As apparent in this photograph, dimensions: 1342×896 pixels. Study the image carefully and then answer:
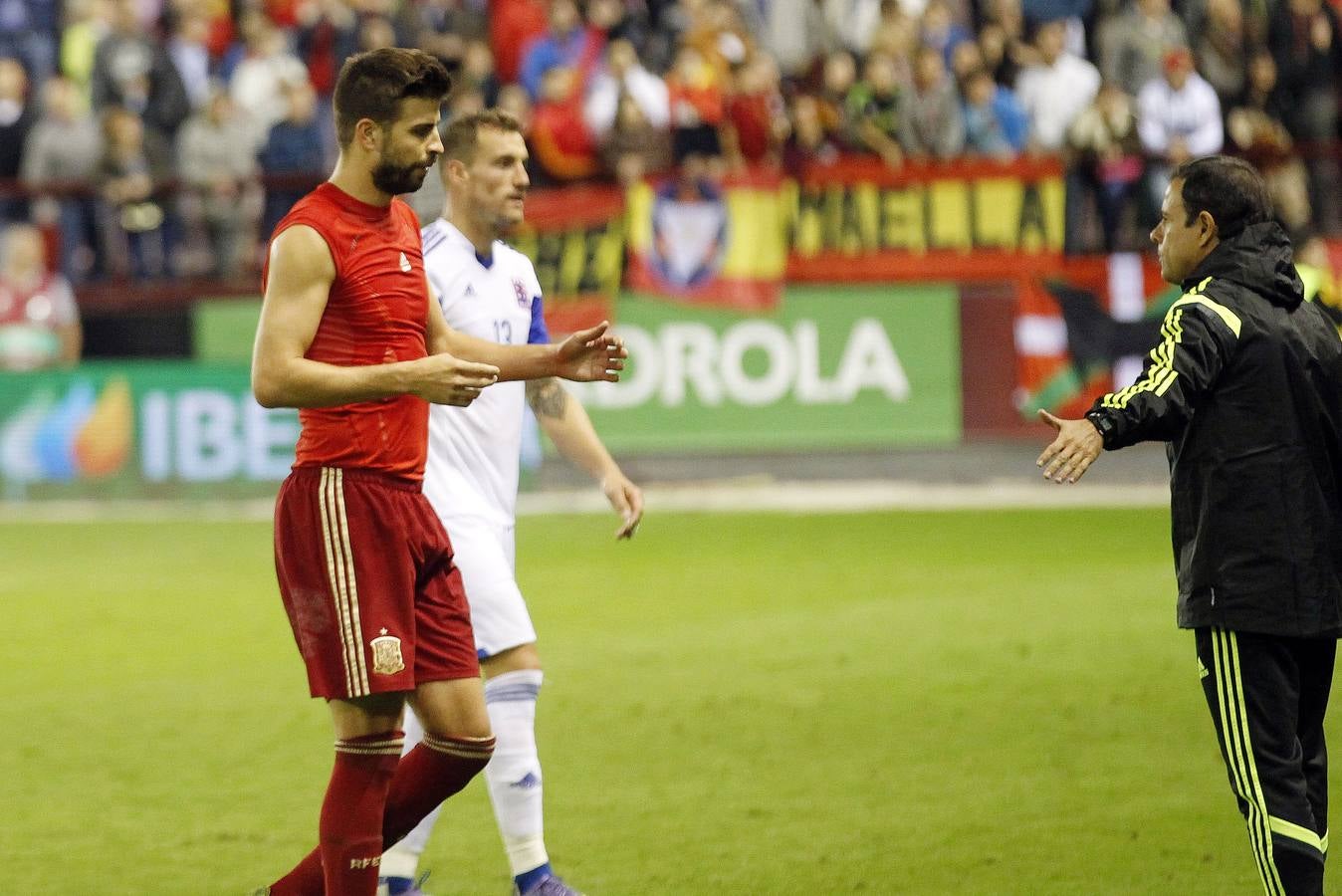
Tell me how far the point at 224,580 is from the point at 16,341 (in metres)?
5.23

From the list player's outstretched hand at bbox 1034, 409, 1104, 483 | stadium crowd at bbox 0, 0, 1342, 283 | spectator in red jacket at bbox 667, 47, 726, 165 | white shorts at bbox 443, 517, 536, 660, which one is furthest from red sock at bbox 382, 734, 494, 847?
spectator in red jacket at bbox 667, 47, 726, 165

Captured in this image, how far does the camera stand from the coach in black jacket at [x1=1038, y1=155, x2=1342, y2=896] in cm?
512

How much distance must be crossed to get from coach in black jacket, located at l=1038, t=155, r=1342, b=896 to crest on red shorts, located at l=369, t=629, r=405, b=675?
178 cm

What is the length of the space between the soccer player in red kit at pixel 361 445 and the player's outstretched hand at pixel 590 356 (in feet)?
0.35

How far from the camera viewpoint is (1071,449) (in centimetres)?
484

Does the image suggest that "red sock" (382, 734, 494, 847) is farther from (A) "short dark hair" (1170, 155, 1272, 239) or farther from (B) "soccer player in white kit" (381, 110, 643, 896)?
(A) "short dark hair" (1170, 155, 1272, 239)

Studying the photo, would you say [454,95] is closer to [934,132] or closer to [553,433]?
[934,132]

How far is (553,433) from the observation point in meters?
6.80

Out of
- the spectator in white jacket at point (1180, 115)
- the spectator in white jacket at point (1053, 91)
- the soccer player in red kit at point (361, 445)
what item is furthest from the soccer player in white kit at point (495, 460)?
the spectator in white jacket at point (1053, 91)

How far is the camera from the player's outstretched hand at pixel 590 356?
5.46 m

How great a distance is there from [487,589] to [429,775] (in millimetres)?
841

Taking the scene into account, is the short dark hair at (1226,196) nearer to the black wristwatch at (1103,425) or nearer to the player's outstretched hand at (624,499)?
the black wristwatch at (1103,425)

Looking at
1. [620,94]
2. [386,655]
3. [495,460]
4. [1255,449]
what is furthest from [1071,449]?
[620,94]

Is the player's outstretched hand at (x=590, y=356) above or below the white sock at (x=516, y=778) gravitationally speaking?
above
